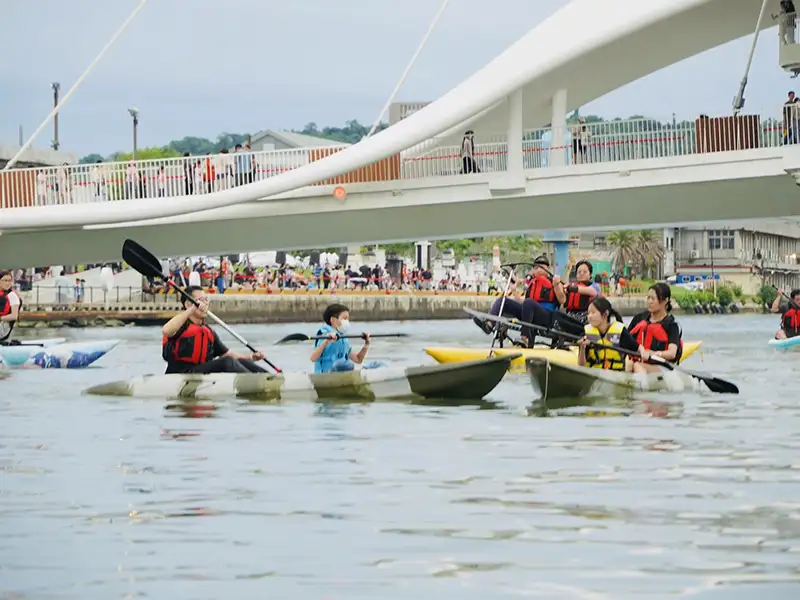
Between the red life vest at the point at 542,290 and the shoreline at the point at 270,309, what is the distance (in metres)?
36.6

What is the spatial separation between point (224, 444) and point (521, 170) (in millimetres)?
31227

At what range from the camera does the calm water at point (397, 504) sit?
944 centimetres

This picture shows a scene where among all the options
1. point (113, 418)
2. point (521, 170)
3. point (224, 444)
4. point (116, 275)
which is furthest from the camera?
point (116, 275)

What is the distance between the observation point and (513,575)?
952cm

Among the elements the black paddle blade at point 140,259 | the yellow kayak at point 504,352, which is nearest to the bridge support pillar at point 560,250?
the yellow kayak at point 504,352

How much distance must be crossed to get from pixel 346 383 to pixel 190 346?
7.21 ft

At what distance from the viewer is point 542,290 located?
27438mm

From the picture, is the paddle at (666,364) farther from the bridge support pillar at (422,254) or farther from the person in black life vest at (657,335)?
the bridge support pillar at (422,254)

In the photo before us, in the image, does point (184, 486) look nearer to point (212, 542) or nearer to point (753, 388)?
point (212, 542)

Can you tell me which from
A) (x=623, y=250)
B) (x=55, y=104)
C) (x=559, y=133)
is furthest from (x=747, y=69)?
(x=623, y=250)

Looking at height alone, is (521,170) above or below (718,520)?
above

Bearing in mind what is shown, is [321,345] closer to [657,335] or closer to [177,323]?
[177,323]

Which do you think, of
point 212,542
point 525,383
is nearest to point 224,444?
point 212,542

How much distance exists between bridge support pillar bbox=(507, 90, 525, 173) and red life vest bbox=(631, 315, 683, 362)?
85.9ft
